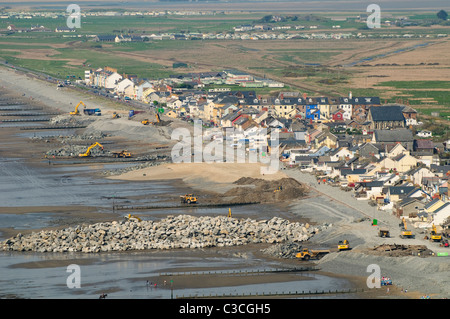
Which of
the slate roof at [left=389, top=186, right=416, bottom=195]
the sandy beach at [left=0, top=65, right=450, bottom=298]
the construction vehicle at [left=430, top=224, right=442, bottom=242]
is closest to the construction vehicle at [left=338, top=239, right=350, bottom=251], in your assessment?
the sandy beach at [left=0, top=65, right=450, bottom=298]

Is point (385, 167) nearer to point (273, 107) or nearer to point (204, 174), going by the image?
point (204, 174)

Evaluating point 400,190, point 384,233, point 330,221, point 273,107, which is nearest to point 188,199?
point 330,221

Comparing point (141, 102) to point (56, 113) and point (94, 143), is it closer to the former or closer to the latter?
point (56, 113)

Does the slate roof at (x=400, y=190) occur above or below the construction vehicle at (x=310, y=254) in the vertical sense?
above

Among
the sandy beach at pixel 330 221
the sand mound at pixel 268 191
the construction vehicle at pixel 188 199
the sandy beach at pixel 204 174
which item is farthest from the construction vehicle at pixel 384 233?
the sandy beach at pixel 204 174

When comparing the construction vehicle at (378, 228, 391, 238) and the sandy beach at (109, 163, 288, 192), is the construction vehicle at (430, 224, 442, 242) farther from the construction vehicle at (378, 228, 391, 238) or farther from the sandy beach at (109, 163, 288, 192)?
the sandy beach at (109, 163, 288, 192)

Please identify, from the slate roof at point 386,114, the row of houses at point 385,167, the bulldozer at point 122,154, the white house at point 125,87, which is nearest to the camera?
the row of houses at point 385,167

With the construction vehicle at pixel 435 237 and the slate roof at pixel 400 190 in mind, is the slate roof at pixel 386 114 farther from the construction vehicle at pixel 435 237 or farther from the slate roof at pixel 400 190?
the construction vehicle at pixel 435 237
